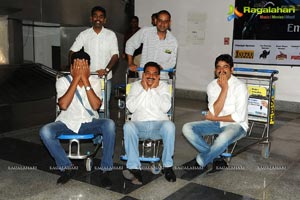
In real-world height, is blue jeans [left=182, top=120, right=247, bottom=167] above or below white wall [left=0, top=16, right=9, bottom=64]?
below

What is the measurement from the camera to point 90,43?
4.71 meters

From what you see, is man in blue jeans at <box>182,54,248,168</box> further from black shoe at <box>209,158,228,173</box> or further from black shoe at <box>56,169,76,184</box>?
black shoe at <box>56,169,76,184</box>

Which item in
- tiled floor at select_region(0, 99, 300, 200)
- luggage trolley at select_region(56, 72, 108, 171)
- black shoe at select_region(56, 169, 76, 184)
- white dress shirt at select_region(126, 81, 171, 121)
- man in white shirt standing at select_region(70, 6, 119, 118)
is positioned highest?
man in white shirt standing at select_region(70, 6, 119, 118)

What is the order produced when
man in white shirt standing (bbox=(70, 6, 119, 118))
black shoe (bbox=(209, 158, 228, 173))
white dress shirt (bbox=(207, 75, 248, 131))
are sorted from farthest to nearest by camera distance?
man in white shirt standing (bbox=(70, 6, 119, 118)) < black shoe (bbox=(209, 158, 228, 173)) < white dress shirt (bbox=(207, 75, 248, 131))

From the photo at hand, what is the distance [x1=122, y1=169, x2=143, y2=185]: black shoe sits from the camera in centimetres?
357

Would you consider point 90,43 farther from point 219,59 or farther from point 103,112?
point 219,59

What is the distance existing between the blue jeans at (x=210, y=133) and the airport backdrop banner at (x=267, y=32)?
4.23 metres

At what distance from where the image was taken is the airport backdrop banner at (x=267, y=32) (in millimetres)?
7465

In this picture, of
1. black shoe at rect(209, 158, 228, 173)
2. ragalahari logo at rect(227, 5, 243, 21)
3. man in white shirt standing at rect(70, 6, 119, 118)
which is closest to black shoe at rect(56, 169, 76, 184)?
man in white shirt standing at rect(70, 6, 119, 118)

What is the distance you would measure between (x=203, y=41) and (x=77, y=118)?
18.1 feet

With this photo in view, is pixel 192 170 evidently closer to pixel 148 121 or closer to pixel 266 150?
pixel 148 121

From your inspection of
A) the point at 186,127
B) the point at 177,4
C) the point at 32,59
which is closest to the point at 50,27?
the point at 32,59

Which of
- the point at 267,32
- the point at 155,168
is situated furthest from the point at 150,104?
the point at 267,32

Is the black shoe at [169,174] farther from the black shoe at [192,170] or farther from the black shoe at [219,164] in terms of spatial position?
the black shoe at [219,164]
